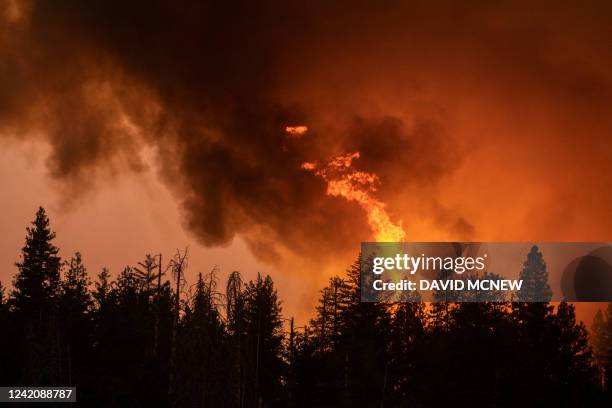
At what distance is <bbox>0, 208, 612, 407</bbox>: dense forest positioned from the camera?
165ft

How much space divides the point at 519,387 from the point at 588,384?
20.5ft

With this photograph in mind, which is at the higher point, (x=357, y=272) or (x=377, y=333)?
(x=357, y=272)

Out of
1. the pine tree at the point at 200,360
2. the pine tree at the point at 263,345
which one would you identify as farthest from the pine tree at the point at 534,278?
the pine tree at the point at 200,360

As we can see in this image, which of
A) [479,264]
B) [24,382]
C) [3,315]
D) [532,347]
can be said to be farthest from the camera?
[479,264]

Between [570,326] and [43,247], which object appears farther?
[43,247]

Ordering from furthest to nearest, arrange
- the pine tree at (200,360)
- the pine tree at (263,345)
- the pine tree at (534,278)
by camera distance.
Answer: the pine tree at (534,278) → the pine tree at (263,345) → the pine tree at (200,360)

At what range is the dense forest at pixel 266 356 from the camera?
50.3 metres

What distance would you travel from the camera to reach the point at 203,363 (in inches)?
1988

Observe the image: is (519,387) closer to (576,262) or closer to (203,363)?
(203,363)

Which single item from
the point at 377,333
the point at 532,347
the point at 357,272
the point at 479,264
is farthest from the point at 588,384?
the point at 479,264

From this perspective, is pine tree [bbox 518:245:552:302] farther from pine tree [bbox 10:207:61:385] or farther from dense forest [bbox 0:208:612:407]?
A: pine tree [bbox 10:207:61:385]

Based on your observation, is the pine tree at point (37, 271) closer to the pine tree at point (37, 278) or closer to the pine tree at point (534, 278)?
→ the pine tree at point (37, 278)

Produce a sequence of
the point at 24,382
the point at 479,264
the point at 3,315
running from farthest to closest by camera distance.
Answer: the point at 479,264 → the point at 3,315 → the point at 24,382

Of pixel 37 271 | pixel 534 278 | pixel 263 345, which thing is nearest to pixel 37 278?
pixel 37 271
